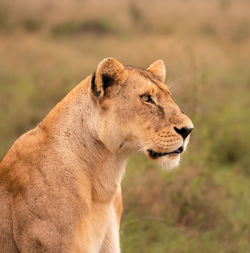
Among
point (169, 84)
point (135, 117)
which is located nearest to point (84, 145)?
point (135, 117)

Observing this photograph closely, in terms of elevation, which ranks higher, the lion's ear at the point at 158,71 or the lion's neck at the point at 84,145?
the lion's ear at the point at 158,71

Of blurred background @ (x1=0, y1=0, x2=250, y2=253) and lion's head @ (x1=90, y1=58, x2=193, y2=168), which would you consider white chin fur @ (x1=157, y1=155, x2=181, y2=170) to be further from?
blurred background @ (x1=0, y1=0, x2=250, y2=253)

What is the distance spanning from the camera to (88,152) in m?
3.16

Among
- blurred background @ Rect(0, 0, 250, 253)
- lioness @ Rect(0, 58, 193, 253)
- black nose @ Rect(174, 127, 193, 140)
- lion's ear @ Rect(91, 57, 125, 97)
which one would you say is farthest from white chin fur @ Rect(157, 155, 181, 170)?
blurred background @ Rect(0, 0, 250, 253)

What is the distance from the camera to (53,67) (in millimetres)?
11359

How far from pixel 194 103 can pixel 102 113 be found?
3155 mm

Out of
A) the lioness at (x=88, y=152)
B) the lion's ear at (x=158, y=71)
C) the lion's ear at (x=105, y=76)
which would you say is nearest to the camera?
the lioness at (x=88, y=152)

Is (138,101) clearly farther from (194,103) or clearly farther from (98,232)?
(194,103)

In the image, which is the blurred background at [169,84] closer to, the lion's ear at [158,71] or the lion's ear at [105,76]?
the lion's ear at [158,71]

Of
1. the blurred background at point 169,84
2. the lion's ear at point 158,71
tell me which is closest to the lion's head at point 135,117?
the lion's ear at point 158,71

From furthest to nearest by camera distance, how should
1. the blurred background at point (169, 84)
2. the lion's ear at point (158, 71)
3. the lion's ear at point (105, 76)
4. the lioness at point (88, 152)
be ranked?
the blurred background at point (169, 84) → the lion's ear at point (158, 71) → the lion's ear at point (105, 76) → the lioness at point (88, 152)

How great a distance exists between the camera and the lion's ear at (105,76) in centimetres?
308

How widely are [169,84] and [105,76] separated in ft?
9.13

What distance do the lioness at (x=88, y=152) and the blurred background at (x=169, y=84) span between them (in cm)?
143
